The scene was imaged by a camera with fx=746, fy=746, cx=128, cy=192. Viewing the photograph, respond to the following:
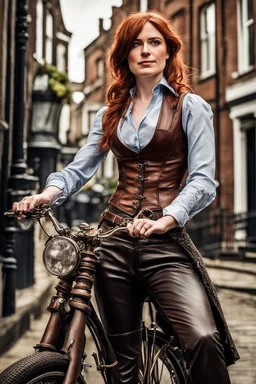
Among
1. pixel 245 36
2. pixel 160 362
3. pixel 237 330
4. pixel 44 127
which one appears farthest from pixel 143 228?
pixel 245 36

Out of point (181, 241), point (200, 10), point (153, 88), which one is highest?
point (200, 10)

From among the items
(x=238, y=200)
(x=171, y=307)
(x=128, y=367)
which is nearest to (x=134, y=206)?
(x=171, y=307)

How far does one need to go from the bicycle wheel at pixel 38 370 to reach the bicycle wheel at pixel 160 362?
0.65 m

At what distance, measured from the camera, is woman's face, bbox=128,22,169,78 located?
110 inches

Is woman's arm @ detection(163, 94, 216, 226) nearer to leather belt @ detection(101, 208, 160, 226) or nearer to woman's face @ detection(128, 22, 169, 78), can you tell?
leather belt @ detection(101, 208, 160, 226)

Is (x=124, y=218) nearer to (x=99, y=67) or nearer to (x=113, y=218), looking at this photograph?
(x=113, y=218)

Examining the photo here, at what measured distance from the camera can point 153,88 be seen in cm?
286

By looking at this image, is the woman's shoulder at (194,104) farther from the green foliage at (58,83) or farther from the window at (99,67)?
the window at (99,67)

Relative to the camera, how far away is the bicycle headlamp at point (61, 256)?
2.43m

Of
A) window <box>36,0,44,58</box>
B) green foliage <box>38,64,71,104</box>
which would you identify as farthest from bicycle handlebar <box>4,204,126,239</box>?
window <box>36,0,44,58</box>

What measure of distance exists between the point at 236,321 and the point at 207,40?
50.7ft

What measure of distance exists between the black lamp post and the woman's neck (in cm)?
1046

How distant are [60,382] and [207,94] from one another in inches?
796

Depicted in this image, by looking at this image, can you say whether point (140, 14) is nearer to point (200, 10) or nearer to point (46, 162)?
point (46, 162)
